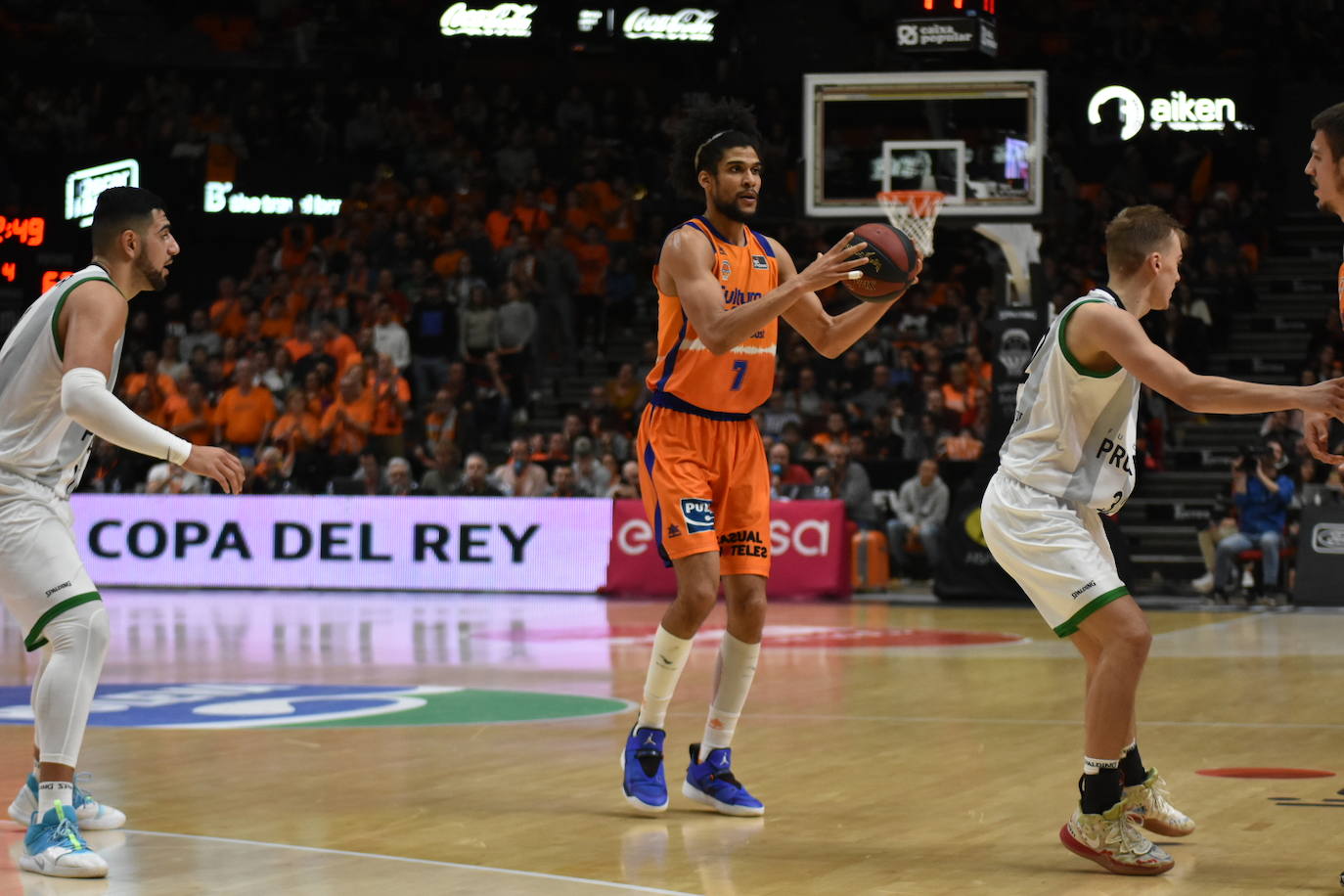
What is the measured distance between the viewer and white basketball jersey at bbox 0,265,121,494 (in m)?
5.67

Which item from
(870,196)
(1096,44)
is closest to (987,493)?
(870,196)

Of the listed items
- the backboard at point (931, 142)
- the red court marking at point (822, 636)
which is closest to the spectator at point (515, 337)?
the backboard at point (931, 142)

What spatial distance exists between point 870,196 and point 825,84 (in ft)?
3.39

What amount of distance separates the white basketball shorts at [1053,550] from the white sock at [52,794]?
2903 mm

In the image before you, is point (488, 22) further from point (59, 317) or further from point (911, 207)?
point (59, 317)

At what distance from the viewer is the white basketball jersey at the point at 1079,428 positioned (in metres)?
5.74

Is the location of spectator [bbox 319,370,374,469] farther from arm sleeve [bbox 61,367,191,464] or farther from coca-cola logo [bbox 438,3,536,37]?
arm sleeve [bbox 61,367,191,464]

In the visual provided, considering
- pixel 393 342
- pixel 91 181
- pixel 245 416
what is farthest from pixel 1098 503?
pixel 91 181

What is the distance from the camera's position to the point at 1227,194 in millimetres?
22312

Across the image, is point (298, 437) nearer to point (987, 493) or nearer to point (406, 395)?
point (406, 395)

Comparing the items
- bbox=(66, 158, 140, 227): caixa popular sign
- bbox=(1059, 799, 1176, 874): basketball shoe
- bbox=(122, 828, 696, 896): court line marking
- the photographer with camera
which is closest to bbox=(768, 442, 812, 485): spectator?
the photographer with camera

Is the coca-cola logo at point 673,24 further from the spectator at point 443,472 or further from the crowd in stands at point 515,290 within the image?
the spectator at point 443,472

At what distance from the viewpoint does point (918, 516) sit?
1742 cm

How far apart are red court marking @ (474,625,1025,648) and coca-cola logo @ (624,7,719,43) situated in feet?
48.5
